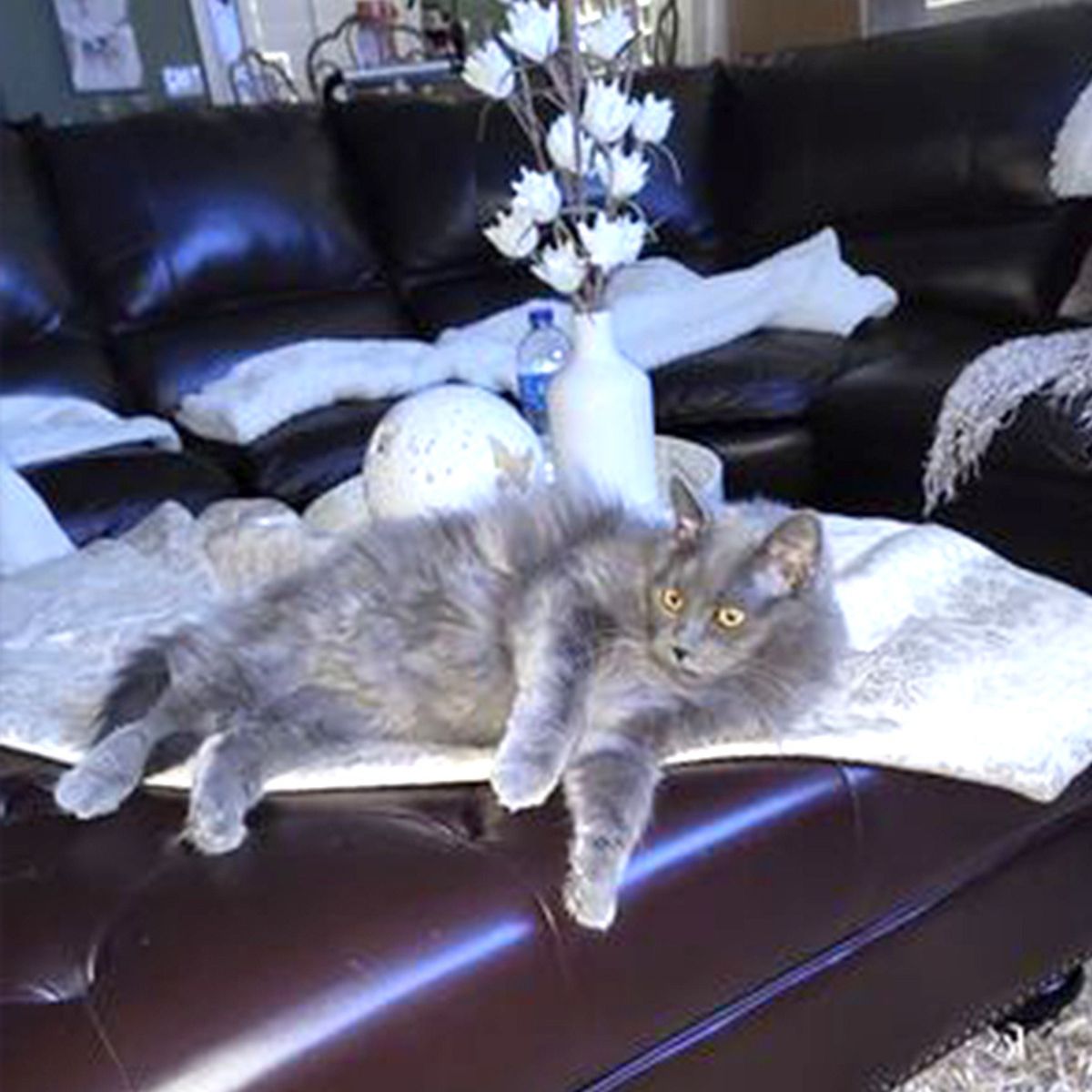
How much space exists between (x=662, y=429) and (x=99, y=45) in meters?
2.95

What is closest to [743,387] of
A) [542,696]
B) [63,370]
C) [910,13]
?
[63,370]

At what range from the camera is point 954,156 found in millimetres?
2875

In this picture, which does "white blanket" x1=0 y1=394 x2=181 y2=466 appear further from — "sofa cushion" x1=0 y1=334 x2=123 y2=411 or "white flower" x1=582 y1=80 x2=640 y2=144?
"white flower" x1=582 y1=80 x2=640 y2=144

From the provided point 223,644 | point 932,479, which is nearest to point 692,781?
point 223,644

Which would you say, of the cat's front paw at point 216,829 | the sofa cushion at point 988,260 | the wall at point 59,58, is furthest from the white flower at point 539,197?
the wall at point 59,58

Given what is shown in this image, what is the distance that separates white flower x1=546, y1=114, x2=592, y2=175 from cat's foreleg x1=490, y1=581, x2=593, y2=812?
651 mm

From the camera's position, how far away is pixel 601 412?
1624 mm

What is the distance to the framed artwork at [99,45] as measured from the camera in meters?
4.42

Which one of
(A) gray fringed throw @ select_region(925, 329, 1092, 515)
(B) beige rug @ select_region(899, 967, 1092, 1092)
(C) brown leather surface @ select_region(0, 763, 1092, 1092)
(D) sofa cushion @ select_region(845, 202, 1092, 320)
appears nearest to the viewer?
(C) brown leather surface @ select_region(0, 763, 1092, 1092)

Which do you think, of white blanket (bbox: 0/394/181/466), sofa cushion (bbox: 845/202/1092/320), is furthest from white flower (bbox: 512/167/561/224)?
sofa cushion (bbox: 845/202/1092/320)

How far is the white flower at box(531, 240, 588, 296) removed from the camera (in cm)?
161

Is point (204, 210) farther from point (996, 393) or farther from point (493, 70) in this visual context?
point (996, 393)

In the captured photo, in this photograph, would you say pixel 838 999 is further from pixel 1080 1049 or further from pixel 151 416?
pixel 151 416

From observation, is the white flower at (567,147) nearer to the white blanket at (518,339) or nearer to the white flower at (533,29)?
the white flower at (533,29)
